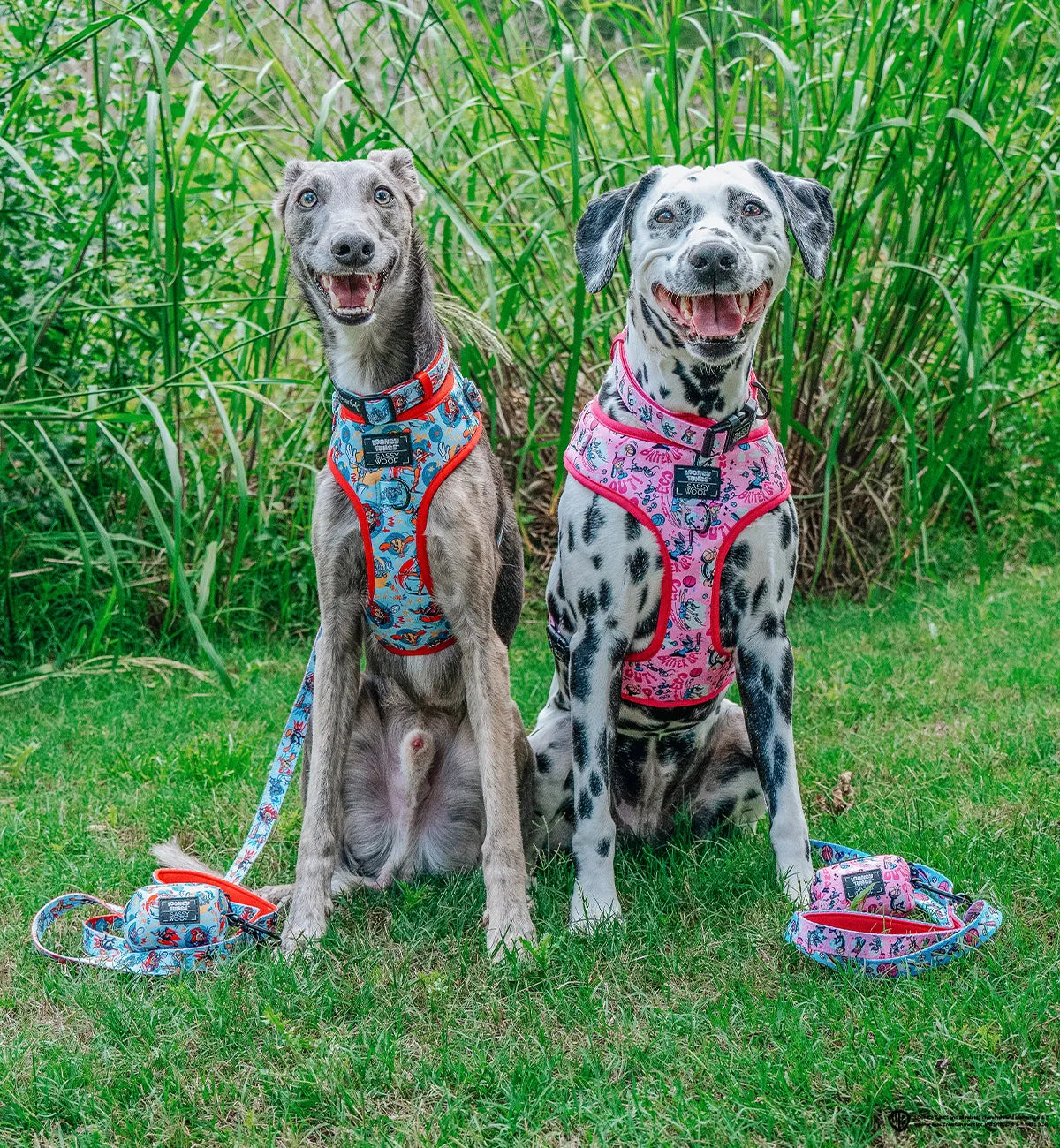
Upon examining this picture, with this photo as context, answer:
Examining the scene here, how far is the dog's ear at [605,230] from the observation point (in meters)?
2.91

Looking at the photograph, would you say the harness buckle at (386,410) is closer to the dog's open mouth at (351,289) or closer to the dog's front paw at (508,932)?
the dog's open mouth at (351,289)

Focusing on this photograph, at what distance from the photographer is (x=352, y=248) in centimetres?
274

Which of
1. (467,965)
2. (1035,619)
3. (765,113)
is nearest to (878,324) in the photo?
(765,113)

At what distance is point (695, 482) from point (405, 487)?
0.68m

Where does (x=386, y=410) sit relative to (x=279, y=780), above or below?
above

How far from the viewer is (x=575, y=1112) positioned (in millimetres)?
2094

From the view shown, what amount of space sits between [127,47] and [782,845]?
4.52 meters

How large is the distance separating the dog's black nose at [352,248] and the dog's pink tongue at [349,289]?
8 centimetres

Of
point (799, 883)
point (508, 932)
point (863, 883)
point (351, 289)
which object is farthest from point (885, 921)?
point (351, 289)

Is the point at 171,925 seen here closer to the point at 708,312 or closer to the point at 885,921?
the point at 885,921

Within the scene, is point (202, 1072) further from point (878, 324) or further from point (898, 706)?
point (878, 324)

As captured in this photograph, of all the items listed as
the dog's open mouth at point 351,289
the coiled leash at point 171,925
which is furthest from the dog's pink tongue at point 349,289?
the coiled leash at point 171,925

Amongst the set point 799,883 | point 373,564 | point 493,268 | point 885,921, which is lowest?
point 799,883

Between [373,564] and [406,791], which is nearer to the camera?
[373,564]
